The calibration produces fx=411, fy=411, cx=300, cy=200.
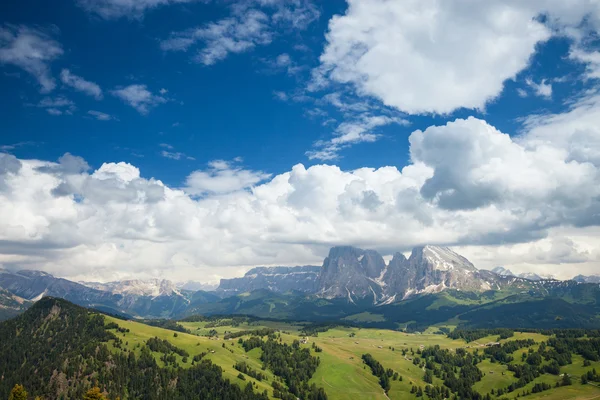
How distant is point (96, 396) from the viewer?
161 meters

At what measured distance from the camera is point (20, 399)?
17025 centimetres

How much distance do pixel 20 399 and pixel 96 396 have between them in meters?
38.0
